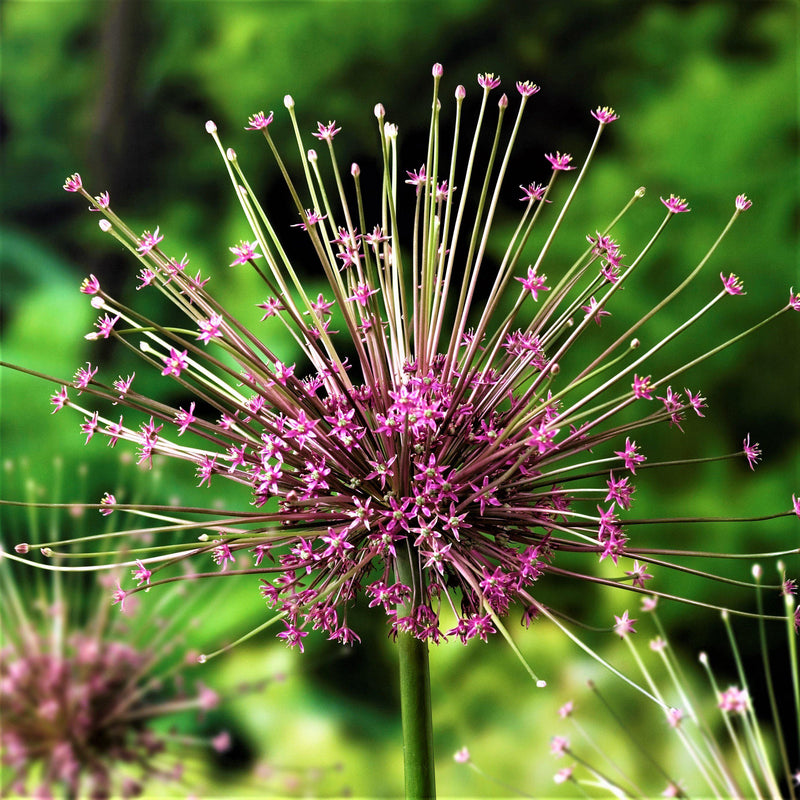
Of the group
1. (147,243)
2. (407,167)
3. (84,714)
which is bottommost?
(84,714)

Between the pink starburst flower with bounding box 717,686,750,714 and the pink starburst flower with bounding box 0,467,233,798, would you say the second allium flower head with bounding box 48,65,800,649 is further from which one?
the pink starburst flower with bounding box 0,467,233,798

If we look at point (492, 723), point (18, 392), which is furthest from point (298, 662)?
point (18, 392)

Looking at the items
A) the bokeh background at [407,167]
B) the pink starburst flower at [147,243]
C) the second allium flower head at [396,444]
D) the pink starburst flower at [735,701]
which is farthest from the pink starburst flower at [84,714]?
the bokeh background at [407,167]

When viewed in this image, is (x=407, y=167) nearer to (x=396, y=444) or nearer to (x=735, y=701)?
(x=396, y=444)

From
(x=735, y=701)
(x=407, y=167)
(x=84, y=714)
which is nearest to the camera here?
(x=735, y=701)

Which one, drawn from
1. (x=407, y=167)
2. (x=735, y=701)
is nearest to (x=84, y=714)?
(x=735, y=701)

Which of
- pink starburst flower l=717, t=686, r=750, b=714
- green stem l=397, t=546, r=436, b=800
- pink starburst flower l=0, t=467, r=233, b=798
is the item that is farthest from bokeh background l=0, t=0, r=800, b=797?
pink starburst flower l=717, t=686, r=750, b=714
